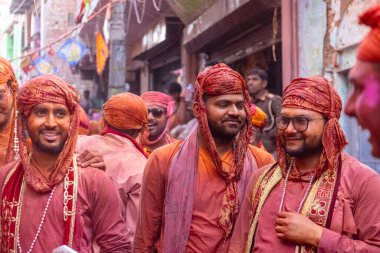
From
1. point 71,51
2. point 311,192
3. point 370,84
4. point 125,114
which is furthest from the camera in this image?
point 71,51

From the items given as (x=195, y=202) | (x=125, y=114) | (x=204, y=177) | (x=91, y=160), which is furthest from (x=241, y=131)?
(x=125, y=114)

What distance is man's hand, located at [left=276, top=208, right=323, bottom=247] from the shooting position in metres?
3.53

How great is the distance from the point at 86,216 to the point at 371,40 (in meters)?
2.25

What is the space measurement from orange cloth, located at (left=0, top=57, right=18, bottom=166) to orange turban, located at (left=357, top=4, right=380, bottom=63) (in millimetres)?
3003

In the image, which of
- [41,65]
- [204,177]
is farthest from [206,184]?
[41,65]

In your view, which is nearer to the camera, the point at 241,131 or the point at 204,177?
the point at 204,177

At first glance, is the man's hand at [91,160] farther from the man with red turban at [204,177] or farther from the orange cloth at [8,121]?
the orange cloth at [8,121]

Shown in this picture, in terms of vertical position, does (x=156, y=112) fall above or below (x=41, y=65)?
below

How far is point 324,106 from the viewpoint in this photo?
3.77 m

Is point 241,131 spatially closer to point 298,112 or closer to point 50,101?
point 298,112

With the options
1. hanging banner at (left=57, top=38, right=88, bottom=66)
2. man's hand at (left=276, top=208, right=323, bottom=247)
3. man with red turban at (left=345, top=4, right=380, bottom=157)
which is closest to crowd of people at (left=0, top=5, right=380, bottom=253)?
man's hand at (left=276, top=208, right=323, bottom=247)

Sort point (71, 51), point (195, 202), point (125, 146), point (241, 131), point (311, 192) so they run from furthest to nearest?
point (71, 51)
point (125, 146)
point (241, 131)
point (195, 202)
point (311, 192)

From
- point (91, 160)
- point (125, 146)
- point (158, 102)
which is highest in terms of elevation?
point (158, 102)

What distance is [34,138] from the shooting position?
4.00 m
